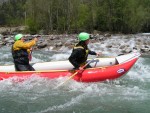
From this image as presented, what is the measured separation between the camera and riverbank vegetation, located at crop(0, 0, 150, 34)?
153ft

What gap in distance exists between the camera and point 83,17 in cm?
4775

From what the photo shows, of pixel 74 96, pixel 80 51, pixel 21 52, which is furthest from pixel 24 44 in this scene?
pixel 74 96

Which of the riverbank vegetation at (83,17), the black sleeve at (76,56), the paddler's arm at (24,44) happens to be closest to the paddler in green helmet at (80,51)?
the black sleeve at (76,56)

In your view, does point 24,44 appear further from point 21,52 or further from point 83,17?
point 83,17

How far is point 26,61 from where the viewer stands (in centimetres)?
1036

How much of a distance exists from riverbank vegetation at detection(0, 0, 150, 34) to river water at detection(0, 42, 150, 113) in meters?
36.0

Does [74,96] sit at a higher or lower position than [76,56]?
lower

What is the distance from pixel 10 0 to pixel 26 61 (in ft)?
314

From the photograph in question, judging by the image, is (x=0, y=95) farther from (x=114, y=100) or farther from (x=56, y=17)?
(x=56, y=17)

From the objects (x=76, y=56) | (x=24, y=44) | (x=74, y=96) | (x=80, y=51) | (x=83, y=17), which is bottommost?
(x=83, y=17)

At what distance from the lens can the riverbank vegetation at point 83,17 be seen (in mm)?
46594

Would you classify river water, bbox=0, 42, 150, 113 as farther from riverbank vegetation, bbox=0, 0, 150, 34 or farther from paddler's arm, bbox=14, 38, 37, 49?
riverbank vegetation, bbox=0, 0, 150, 34

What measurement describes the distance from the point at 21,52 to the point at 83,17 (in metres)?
38.1

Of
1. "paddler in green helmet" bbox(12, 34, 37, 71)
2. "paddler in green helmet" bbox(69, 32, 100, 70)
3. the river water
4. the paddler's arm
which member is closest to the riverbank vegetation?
"paddler in green helmet" bbox(12, 34, 37, 71)
